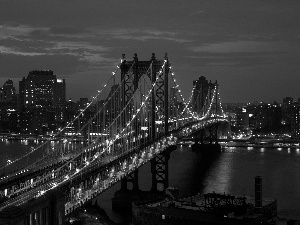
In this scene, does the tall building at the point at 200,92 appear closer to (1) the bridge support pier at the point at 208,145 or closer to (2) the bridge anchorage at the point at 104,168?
(1) the bridge support pier at the point at 208,145

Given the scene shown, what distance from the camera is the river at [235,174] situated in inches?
989

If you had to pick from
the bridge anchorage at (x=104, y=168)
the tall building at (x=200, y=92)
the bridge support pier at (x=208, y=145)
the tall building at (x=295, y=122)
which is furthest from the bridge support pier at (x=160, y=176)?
the tall building at (x=295, y=122)

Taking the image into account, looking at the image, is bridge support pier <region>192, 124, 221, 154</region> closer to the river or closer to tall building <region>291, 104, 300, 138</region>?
the river

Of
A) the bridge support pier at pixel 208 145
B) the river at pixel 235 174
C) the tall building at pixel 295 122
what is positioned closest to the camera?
the river at pixel 235 174

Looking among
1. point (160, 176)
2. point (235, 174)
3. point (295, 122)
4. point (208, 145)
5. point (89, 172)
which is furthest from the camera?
point (295, 122)

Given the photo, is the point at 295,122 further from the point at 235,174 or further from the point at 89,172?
the point at 89,172

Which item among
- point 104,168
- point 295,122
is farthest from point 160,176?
point 295,122

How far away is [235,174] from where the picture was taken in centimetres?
3241

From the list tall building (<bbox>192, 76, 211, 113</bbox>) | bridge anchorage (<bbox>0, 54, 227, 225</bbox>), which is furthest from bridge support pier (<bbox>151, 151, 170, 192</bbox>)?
tall building (<bbox>192, 76, 211, 113</bbox>)

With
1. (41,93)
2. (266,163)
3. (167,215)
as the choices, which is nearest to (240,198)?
(167,215)

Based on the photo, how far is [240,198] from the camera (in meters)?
20.2

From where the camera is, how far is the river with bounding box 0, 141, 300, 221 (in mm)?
25127

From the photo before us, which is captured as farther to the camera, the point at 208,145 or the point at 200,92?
the point at 200,92

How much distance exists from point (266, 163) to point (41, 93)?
78003 millimetres
